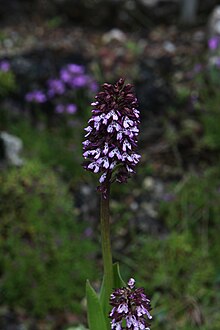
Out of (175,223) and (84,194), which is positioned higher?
(84,194)

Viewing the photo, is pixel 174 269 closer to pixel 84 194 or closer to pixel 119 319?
pixel 84 194

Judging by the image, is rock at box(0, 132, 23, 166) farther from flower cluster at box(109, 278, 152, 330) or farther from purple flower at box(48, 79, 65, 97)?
flower cluster at box(109, 278, 152, 330)

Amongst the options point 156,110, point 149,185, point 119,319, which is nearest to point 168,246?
point 149,185

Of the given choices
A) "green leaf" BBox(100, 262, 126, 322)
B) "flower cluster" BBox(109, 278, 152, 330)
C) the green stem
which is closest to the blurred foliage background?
"green leaf" BBox(100, 262, 126, 322)

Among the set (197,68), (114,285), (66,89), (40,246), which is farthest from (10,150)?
(114,285)

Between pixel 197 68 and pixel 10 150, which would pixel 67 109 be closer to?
pixel 10 150
